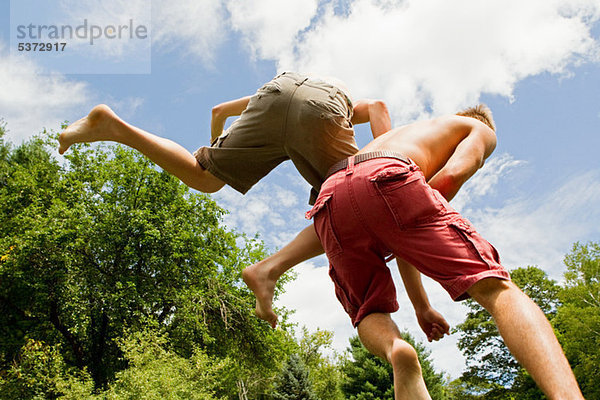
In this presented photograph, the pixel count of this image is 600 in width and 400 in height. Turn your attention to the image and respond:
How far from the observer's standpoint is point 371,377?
67.9ft

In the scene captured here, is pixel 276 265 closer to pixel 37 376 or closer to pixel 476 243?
pixel 476 243

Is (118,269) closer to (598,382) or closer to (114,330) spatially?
(114,330)

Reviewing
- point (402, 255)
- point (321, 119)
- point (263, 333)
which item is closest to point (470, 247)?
point (402, 255)

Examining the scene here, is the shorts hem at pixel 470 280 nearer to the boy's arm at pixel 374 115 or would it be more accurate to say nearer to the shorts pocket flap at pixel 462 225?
the shorts pocket flap at pixel 462 225

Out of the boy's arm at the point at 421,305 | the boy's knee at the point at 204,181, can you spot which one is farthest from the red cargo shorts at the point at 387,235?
the boy's knee at the point at 204,181

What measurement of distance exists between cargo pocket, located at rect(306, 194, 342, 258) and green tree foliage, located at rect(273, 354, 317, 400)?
21933 millimetres

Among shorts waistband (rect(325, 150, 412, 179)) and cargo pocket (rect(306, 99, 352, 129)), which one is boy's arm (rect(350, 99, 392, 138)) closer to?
cargo pocket (rect(306, 99, 352, 129))

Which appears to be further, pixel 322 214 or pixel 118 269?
pixel 118 269

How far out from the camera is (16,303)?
1850 centimetres

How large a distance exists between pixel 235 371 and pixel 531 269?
18227 millimetres

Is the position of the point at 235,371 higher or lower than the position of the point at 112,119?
higher

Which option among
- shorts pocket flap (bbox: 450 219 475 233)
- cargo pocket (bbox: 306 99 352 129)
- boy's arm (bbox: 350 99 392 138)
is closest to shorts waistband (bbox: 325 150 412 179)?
shorts pocket flap (bbox: 450 219 475 233)

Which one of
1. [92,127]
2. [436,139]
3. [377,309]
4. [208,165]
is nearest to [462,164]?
[436,139]

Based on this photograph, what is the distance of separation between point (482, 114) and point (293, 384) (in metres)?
22.4
